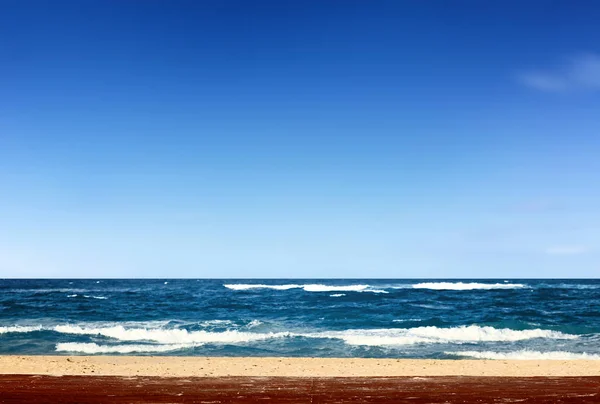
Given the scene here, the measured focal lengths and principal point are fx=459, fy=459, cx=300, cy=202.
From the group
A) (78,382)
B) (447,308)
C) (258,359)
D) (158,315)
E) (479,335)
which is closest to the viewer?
(78,382)

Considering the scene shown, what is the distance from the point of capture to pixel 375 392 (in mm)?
3756

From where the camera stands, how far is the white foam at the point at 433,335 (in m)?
18.9

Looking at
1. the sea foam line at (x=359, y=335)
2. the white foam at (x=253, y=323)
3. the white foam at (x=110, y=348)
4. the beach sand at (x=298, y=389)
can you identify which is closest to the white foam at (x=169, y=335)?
the sea foam line at (x=359, y=335)

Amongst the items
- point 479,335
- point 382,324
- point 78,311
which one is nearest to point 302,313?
point 382,324

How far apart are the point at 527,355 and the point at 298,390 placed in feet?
48.5

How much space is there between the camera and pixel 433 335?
68.8 feet

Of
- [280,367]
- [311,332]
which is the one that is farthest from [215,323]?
[280,367]

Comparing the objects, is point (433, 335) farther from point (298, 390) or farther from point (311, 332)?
point (298, 390)

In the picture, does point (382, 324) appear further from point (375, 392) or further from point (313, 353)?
point (375, 392)

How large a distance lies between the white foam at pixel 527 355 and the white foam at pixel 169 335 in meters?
7.87

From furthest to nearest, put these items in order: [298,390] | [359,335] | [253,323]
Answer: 1. [253,323]
2. [359,335]
3. [298,390]

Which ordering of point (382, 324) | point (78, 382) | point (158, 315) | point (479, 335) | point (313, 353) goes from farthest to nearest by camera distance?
point (158, 315) → point (382, 324) → point (479, 335) → point (313, 353) → point (78, 382)

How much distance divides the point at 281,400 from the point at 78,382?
1.87 metres

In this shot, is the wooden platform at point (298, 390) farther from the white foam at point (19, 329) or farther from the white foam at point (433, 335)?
the white foam at point (19, 329)
